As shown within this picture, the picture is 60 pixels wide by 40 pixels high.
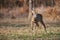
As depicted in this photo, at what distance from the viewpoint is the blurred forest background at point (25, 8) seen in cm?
2374

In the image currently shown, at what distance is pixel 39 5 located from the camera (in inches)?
1216

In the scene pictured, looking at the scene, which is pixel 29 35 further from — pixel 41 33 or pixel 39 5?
pixel 39 5

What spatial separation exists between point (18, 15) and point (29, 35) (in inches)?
528

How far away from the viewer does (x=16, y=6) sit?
31531 millimetres

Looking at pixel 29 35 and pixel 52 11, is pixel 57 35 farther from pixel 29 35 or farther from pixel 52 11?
pixel 52 11

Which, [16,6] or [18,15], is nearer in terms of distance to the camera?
[18,15]

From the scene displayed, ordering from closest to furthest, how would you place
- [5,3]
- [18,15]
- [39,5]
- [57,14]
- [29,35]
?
[29,35]
[57,14]
[18,15]
[39,5]
[5,3]

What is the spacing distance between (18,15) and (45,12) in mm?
3063

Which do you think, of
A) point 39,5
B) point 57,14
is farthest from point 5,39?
point 39,5

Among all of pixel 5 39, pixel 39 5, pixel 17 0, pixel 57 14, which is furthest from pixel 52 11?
pixel 5 39

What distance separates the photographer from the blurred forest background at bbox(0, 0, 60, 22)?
23.7 meters

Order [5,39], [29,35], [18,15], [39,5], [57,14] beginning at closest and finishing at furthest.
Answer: [5,39] → [29,35] → [57,14] → [18,15] → [39,5]

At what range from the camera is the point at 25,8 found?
29.5 m

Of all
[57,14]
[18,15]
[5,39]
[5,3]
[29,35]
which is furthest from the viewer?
[5,3]
